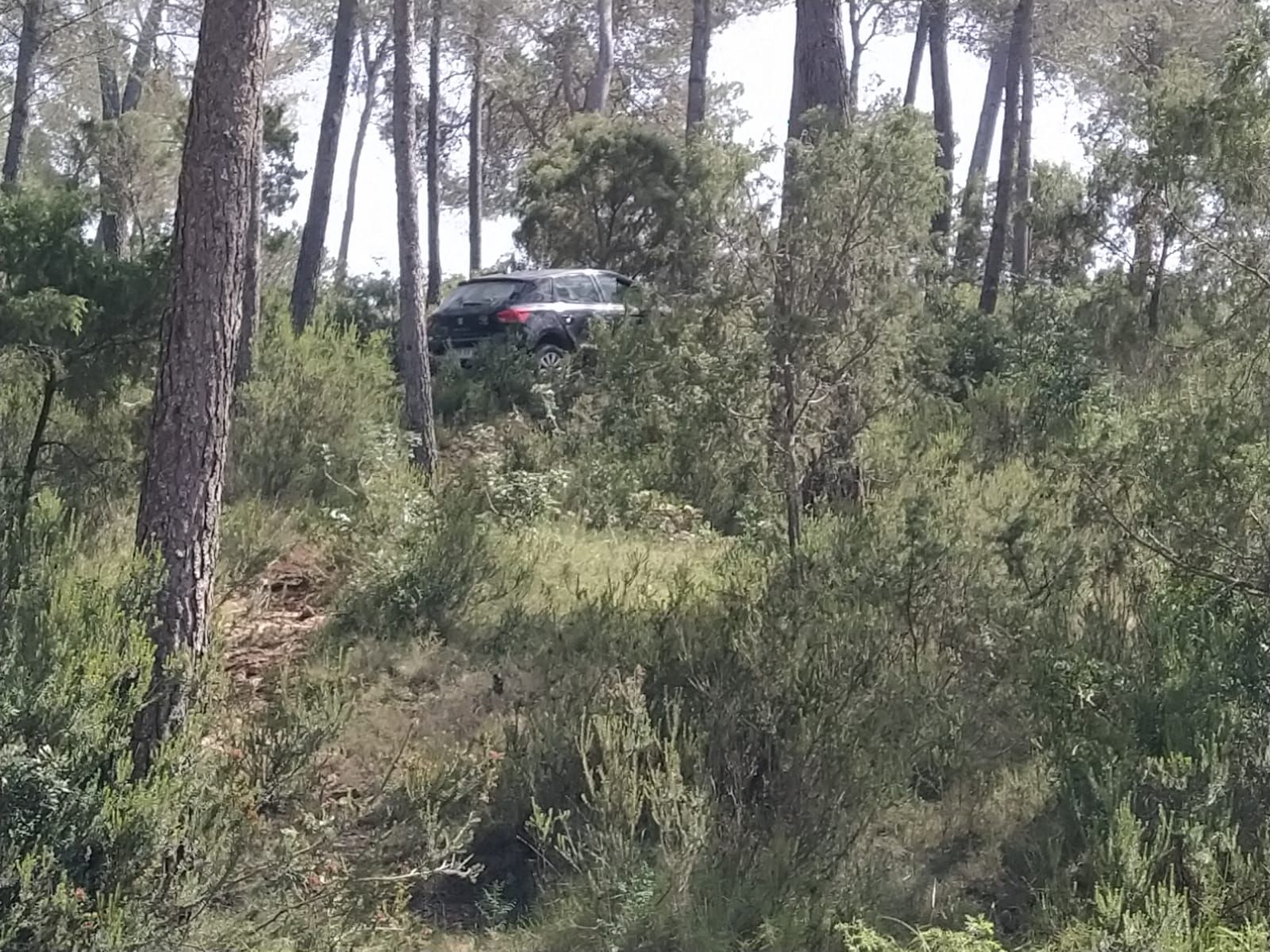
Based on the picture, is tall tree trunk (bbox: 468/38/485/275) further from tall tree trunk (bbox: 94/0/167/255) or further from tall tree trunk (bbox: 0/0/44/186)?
tall tree trunk (bbox: 0/0/44/186)

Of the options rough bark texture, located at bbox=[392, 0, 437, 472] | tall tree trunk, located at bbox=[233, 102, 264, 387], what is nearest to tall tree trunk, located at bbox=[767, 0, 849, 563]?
rough bark texture, located at bbox=[392, 0, 437, 472]

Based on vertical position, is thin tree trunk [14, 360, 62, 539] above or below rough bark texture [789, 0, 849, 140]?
below

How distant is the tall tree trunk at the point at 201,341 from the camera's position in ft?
17.2

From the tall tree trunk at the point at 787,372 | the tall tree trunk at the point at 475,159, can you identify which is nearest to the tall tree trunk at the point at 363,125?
the tall tree trunk at the point at 475,159

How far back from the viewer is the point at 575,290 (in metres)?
14.1

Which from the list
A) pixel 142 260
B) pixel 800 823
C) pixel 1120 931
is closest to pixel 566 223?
pixel 142 260

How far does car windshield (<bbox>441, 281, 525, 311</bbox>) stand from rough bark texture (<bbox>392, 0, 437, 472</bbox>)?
2425 millimetres

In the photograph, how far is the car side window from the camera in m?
14.1

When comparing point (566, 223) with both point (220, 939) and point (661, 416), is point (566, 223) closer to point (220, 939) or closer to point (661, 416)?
point (661, 416)

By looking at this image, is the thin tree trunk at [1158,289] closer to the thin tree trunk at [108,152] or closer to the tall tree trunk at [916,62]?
the thin tree trunk at [108,152]

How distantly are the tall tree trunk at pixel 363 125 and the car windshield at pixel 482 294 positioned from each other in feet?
45.5

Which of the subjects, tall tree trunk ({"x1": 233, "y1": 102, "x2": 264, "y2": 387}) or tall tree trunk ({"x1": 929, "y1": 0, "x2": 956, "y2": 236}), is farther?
tall tree trunk ({"x1": 929, "y1": 0, "x2": 956, "y2": 236})

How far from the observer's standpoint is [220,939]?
4.36 meters

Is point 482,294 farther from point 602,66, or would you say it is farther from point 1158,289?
point 602,66
